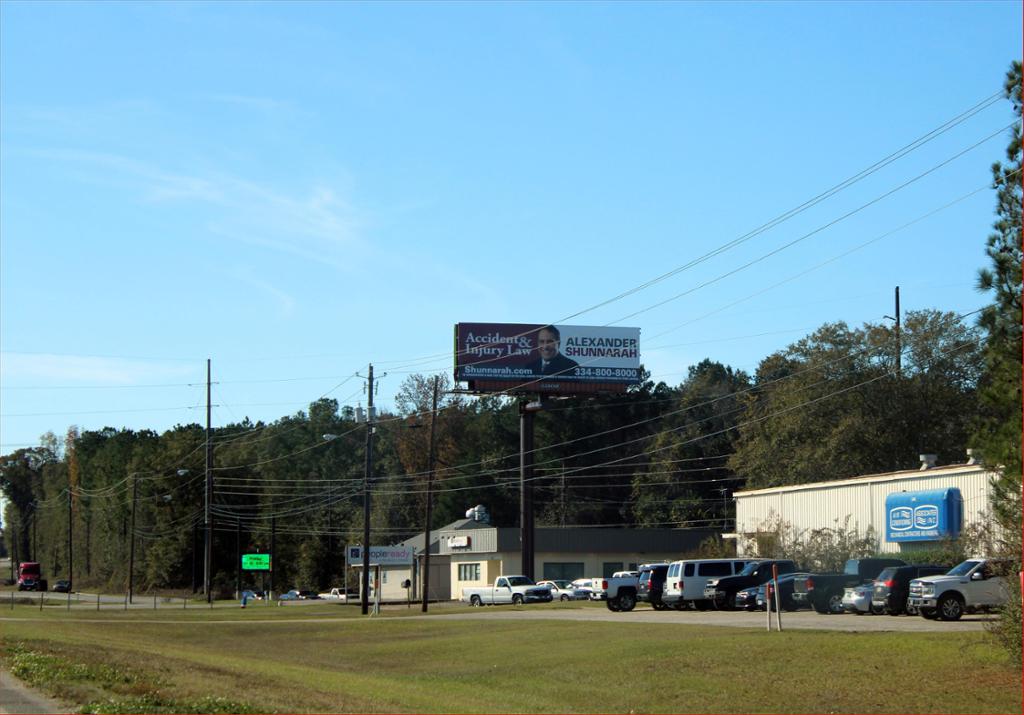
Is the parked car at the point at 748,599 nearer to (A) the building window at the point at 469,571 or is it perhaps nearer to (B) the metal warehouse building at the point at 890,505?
(B) the metal warehouse building at the point at 890,505

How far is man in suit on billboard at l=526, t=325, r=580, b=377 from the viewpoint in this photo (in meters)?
80.5

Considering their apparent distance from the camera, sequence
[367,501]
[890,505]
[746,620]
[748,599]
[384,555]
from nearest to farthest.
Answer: [746,620], [748,599], [890,505], [367,501], [384,555]

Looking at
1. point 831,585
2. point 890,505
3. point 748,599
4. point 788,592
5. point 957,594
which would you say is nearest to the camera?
point 957,594

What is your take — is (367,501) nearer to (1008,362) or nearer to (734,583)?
(734,583)

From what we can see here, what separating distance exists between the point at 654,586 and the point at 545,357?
34907 mm

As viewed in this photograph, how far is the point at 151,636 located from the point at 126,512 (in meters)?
93.8

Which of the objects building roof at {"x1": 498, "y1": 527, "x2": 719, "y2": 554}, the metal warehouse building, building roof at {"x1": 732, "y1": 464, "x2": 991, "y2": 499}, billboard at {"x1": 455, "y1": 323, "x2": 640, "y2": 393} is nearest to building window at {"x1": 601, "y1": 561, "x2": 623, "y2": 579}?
building roof at {"x1": 498, "y1": 527, "x2": 719, "y2": 554}

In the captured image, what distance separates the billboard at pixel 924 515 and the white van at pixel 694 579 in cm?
935

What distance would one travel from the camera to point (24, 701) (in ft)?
51.2

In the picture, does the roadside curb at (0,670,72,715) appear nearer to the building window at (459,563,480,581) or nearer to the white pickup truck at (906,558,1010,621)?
the white pickup truck at (906,558,1010,621)

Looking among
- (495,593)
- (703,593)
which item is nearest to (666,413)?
(495,593)

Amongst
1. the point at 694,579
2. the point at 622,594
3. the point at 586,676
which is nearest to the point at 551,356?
the point at 622,594

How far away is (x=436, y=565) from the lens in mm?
91750

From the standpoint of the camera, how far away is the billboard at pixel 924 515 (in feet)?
159
